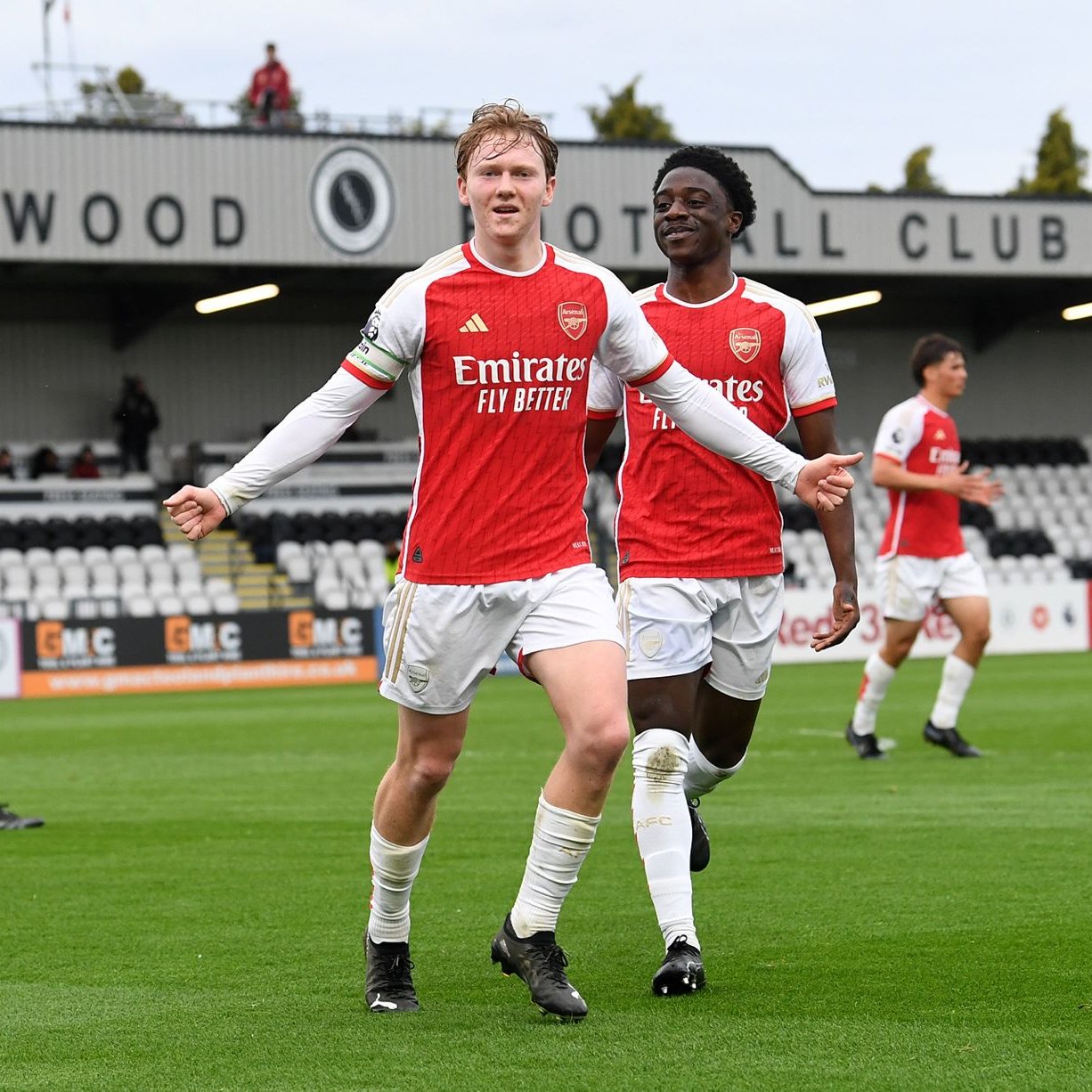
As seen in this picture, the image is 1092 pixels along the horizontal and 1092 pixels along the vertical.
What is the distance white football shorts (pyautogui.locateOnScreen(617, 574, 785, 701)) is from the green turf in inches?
33.3

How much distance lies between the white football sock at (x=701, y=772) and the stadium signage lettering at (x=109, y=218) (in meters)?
21.5

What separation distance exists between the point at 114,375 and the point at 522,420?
95.3 feet

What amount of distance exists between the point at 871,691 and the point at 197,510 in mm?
7649

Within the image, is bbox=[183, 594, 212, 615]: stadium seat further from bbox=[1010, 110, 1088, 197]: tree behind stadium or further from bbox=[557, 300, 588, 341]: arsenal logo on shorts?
bbox=[1010, 110, 1088, 197]: tree behind stadium

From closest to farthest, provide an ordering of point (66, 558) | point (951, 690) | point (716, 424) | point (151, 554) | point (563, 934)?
1. point (716, 424)
2. point (563, 934)
3. point (951, 690)
4. point (66, 558)
5. point (151, 554)

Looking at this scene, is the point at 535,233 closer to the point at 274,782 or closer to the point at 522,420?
the point at 522,420

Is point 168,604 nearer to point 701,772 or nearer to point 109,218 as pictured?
point 109,218

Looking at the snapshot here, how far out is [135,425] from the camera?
30.9 m

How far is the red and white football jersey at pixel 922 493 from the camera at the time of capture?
1143 cm

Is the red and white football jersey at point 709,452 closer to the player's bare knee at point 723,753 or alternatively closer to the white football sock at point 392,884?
the player's bare knee at point 723,753

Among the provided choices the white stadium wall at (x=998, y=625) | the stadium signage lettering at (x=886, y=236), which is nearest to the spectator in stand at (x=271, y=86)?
the stadium signage lettering at (x=886, y=236)

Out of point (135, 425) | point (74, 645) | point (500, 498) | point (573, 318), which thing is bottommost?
point (74, 645)

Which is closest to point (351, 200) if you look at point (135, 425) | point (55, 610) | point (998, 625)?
point (135, 425)

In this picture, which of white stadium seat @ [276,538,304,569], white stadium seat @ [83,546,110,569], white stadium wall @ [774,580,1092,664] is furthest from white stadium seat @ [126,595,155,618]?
white stadium wall @ [774,580,1092,664]
